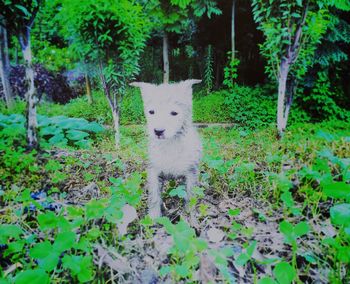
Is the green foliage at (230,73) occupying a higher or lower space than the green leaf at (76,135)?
higher

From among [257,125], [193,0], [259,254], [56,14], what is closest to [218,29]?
[193,0]

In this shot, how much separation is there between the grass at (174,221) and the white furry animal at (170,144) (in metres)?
0.09

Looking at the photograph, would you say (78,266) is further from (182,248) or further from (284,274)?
(284,274)

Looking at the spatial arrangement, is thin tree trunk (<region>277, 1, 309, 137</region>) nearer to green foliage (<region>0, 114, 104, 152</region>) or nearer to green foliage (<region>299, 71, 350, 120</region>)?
green foliage (<region>299, 71, 350, 120</region>)

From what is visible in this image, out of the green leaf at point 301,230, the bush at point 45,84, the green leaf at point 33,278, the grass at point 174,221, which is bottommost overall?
the grass at point 174,221

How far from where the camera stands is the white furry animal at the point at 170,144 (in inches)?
51.2

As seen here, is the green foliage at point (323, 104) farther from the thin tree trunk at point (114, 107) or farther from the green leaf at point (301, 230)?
the green leaf at point (301, 230)

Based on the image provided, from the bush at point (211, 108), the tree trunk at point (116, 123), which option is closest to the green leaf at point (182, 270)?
the bush at point (211, 108)

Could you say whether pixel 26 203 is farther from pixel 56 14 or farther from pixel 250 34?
pixel 250 34

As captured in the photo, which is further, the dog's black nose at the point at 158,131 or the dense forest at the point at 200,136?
the dog's black nose at the point at 158,131

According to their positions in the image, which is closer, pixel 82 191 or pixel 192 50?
pixel 82 191

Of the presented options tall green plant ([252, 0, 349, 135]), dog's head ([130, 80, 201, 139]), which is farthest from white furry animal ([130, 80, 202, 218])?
tall green plant ([252, 0, 349, 135])

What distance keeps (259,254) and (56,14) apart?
2101 millimetres

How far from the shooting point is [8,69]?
77.6 inches
